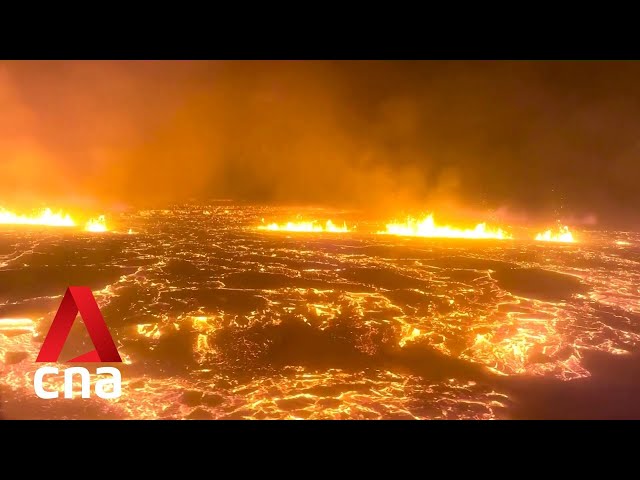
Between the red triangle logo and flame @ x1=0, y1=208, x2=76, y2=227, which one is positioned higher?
flame @ x1=0, y1=208, x2=76, y2=227

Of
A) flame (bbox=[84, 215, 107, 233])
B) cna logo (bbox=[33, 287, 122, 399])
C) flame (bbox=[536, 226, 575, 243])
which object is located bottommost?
cna logo (bbox=[33, 287, 122, 399])

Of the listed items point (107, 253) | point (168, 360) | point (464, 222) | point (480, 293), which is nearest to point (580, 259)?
point (480, 293)

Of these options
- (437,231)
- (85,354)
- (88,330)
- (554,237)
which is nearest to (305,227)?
(437,231)

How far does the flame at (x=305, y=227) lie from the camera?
57.3 metres

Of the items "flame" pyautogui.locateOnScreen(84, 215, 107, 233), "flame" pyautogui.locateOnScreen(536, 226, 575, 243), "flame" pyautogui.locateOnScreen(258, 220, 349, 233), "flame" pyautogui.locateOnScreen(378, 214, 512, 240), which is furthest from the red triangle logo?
"flame" pyautogui.locateOnScreen(536, 226, 575, 243)

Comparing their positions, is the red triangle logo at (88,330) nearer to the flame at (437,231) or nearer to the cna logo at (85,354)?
the cna logo at (85,354)

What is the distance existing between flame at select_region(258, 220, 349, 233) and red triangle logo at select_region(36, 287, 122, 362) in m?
38.3

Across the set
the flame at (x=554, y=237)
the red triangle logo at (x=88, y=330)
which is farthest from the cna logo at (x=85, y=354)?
the flame at (x=554, y=237)

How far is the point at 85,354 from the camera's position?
1554 centimetres

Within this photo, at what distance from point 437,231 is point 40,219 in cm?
5865

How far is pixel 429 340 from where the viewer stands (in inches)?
693

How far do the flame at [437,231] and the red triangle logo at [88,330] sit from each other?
4079cm

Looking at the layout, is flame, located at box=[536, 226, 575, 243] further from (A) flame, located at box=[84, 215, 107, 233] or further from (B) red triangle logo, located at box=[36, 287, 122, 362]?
(A) flame, located at box=[84, 215, 107, 233]

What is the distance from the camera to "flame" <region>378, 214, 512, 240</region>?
5459 centimetres
